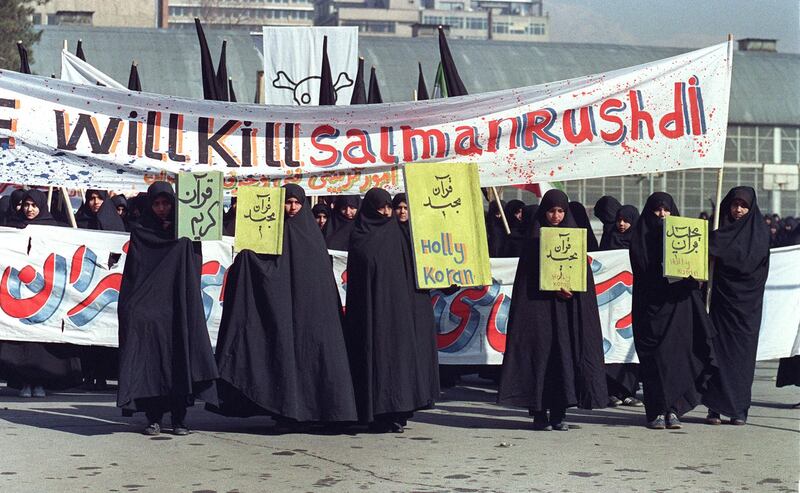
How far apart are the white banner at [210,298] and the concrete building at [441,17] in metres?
135

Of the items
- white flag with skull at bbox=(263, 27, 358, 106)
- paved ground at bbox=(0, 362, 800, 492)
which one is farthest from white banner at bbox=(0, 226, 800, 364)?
white flag with skull at bbox=(263, 27, 358, 106)

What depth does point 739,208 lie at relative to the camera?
31.2ft

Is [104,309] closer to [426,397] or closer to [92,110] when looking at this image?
Result: [92,110]

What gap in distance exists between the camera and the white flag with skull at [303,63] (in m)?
15.1

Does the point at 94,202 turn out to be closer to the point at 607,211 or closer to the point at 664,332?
the point at 607,211

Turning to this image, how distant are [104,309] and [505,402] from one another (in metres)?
3.30

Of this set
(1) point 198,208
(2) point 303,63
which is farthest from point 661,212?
(2) point 303,63

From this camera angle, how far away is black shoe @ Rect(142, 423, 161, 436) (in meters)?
8.63

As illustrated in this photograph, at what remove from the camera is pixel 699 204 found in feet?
127

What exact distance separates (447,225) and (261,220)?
1.16 meters

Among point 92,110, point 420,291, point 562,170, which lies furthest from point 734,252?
point 92,110

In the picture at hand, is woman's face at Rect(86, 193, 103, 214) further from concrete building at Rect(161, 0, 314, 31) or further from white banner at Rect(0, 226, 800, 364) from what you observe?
concrete building at Rect(161, 0, 314, 31)

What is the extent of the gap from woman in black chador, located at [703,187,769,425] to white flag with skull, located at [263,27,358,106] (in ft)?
20.6

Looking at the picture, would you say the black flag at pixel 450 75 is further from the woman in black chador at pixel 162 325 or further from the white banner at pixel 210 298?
the woman in black chador at pixel 162 325
